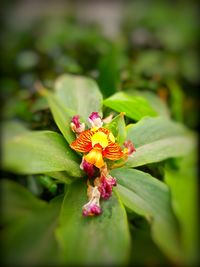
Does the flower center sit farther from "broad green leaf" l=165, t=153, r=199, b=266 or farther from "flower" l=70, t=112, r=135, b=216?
"broad green leaf" l=165, t=153, r=199, b=266

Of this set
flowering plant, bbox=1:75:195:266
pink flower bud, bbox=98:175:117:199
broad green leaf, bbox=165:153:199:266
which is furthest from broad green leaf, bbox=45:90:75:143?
broad green leaf, bbox=165:153:199:266

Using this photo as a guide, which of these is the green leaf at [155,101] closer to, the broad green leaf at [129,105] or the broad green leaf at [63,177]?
the broad green leaf at [129,105]

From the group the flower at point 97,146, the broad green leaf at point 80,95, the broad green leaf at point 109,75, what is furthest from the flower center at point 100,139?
the broad green leaf at point 109,75

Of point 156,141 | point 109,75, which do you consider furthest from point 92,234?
point 109,75

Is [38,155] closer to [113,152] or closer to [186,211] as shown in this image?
[113,152]

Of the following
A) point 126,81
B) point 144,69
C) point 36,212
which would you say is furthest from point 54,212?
point 144,69

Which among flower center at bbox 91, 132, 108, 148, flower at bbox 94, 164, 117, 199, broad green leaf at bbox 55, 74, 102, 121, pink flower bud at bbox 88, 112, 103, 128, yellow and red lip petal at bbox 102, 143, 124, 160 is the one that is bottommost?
flower at bbox 94, 164, 117, 199
